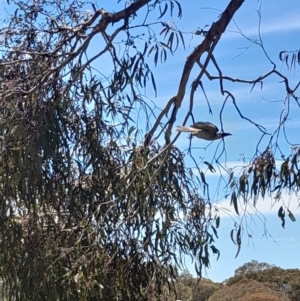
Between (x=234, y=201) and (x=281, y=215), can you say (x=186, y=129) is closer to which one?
(x=234, y=201)

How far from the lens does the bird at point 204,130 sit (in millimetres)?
2682

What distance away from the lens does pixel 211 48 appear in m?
2.86

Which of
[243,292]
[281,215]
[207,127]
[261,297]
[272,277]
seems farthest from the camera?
[272,277]

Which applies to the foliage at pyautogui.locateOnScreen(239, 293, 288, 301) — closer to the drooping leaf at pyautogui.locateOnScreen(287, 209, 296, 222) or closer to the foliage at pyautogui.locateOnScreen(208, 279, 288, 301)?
the foliage at pyautogui.locateOnScreen(208, 279, 288, 301)

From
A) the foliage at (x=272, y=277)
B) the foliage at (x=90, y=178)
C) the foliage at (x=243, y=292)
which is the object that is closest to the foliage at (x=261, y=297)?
the foliage at (x=243, y=292)

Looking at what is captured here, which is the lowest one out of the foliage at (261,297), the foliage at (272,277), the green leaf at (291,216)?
the green leaf at (291,216)

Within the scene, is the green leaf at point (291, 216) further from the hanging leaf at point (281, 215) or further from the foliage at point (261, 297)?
the foliage at point (261, 297)

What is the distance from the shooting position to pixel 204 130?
8.82ft

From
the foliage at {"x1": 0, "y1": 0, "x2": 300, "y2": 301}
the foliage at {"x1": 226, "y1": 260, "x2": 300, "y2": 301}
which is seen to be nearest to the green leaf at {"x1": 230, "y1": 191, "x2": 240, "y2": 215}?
the foliage at {"x1": 0, "y1": 0, "x2": 300, "y2": 301}

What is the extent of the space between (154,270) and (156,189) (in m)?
0.36

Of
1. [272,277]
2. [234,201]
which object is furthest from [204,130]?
[272,277]

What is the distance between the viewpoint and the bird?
268 centimetres

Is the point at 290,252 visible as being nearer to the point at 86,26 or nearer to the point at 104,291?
the point at 104,291

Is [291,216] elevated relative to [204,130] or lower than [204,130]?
lower
